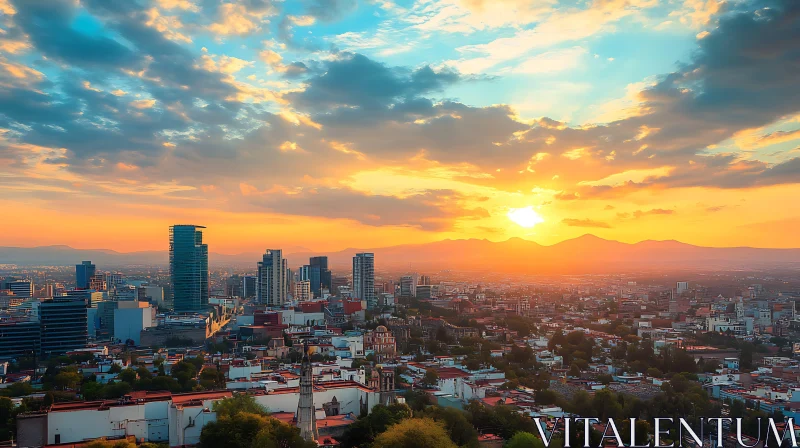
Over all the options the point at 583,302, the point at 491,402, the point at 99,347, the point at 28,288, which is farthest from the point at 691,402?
the point at 28,288

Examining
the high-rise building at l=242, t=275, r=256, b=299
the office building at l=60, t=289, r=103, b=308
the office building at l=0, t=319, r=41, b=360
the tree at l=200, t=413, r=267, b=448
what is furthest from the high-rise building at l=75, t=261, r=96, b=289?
the tree at l=200, t=413, r=267, b=448

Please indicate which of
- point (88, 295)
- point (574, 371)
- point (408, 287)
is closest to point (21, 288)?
point (88, 295)

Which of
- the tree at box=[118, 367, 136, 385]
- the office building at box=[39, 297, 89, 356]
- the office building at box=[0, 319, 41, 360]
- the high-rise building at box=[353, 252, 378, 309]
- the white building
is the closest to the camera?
the white building

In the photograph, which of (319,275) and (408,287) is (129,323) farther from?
(319,275)

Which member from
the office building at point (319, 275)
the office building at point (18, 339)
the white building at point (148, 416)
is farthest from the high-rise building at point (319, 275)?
the white building at point (148, 416)

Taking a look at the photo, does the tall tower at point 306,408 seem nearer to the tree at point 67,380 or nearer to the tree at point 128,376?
the tree at point 128,376

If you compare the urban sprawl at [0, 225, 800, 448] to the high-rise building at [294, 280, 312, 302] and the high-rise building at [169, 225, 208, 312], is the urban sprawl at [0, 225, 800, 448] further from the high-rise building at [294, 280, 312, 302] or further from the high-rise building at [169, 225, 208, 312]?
the high-rise building at [294, 280, 312, 302]

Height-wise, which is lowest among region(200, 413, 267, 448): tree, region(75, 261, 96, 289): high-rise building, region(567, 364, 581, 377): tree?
region(567, 364, 581, 377): tree
